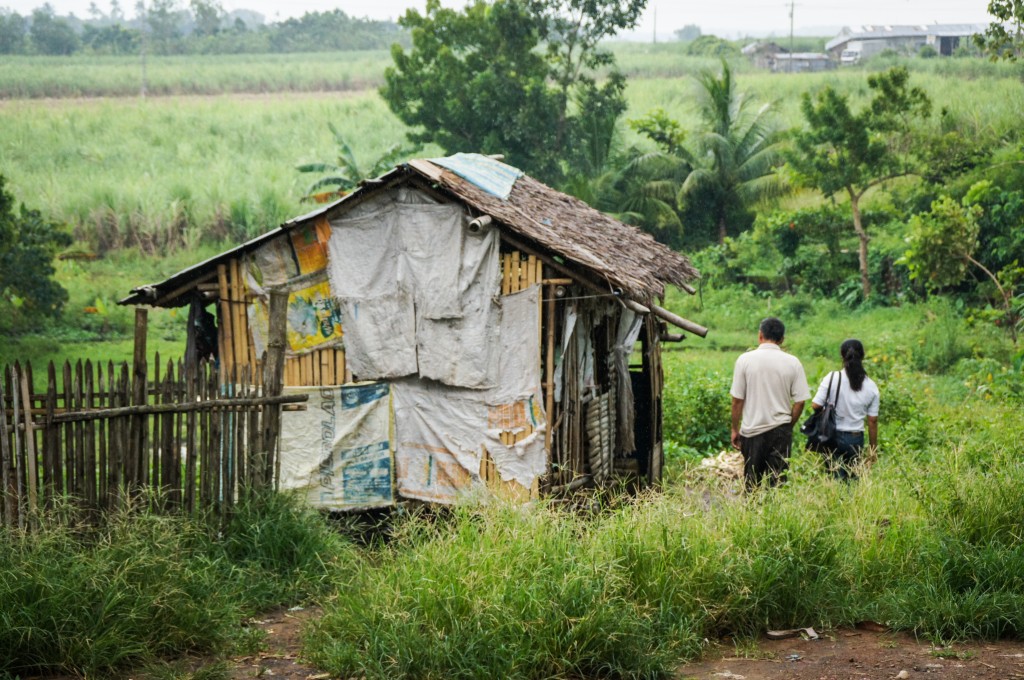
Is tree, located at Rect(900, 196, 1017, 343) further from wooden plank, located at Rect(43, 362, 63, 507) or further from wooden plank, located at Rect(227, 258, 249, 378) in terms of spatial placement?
wooden plank, located at Rect(43, 362, 63, 507)

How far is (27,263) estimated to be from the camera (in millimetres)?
19344

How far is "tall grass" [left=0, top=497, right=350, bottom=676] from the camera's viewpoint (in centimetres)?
492

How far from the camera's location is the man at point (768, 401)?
305 inches

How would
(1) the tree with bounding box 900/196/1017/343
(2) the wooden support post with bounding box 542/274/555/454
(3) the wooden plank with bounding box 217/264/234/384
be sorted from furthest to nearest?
(1) the tree with bounding box 900/196/1017/343
(3) the wooden plank with bounding box 217/264/234/384
(2) the wooden support post with bounding box 542/274/555/454

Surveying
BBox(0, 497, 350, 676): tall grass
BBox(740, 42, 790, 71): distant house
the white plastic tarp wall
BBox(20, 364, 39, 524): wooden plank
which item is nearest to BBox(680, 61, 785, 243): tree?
the white plastic tarp wall

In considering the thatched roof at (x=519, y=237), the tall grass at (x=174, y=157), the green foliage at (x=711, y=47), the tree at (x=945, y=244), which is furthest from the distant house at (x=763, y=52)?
the thatched roof at (x=519, y=237)

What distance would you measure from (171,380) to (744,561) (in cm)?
364

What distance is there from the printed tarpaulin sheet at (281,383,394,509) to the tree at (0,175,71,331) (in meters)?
11.6

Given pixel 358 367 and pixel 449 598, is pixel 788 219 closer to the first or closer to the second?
pixel 358 367

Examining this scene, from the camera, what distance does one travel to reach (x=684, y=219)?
27219 mm

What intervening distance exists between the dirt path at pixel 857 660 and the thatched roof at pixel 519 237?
11.5ft

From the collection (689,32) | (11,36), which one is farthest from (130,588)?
(689,32)

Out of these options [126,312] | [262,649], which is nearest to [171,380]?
[262,649]

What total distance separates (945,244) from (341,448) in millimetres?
13532
